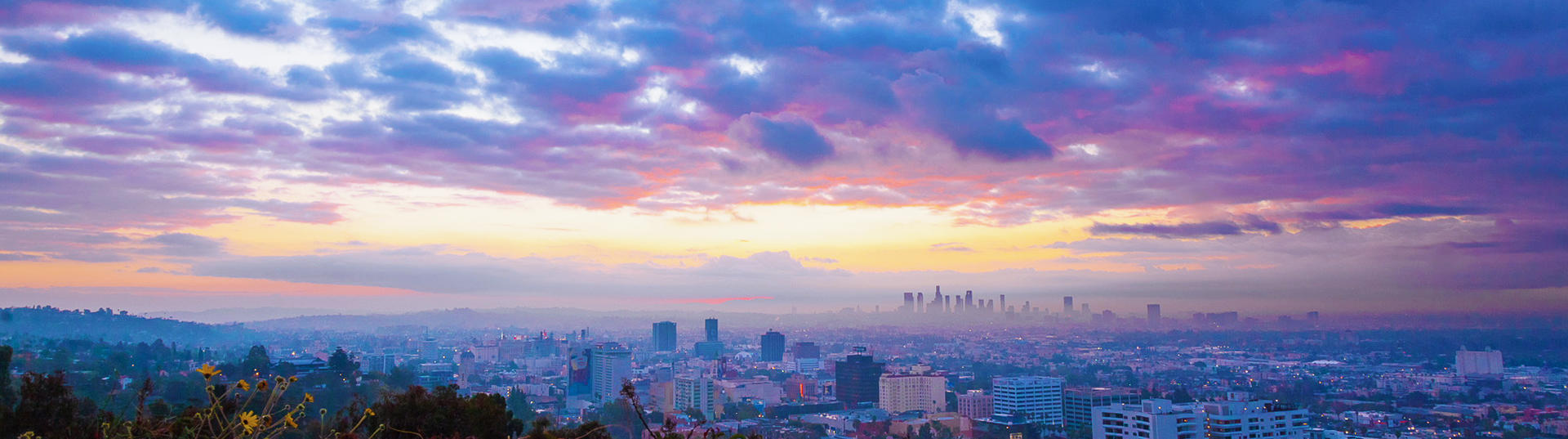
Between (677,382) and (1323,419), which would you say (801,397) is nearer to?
(677,382)

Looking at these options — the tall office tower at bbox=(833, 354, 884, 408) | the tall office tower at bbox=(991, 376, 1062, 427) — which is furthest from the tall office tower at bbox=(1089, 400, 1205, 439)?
the tall office tower at bbox=(833, 354, 884, 408)

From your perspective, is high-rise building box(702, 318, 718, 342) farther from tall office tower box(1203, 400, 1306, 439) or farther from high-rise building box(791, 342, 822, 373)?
tall office tower box(1203, 400, 1306, 439)

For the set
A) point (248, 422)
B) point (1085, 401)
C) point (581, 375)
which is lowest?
point (1085, 401)

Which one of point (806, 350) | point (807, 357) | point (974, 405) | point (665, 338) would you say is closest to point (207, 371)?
point (974, 405)

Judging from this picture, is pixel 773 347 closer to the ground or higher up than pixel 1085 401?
higher up

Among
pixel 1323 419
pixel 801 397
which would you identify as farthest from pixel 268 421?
pixel 801 397

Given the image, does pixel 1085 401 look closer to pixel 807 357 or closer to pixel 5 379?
pixel 5 379

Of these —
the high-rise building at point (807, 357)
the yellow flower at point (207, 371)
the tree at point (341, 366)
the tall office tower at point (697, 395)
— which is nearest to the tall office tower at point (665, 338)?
the high-rise building at point (807, 357)
